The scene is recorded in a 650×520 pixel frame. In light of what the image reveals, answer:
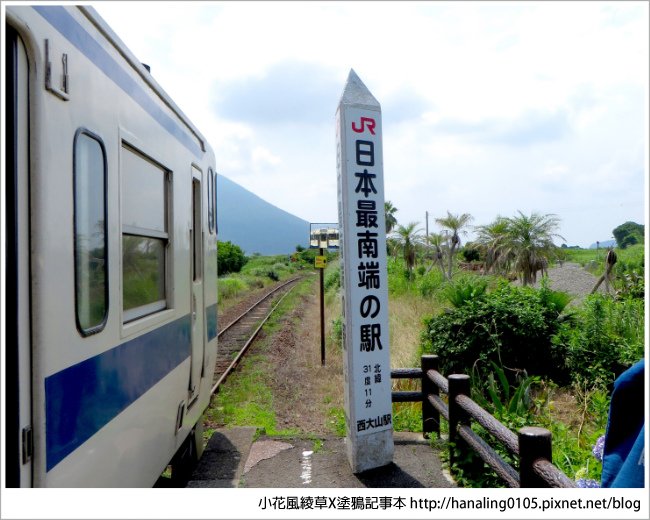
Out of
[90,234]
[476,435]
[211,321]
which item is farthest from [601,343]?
[90,234]

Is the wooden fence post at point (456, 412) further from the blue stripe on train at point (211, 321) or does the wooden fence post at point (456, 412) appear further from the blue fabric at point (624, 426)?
the blue fabric at point (624, 426)

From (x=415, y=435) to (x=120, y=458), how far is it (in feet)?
11.4

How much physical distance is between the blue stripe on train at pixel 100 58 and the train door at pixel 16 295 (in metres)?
0.29

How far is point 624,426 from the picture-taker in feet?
5.75

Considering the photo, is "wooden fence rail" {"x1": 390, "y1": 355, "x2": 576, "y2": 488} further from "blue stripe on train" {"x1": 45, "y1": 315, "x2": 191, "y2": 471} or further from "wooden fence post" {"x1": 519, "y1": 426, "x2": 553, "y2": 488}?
"blue stripe on train" {"x1": 45, "y1": 315, "x2": 191, "y2": 471}

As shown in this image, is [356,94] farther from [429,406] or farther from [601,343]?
[601,343]

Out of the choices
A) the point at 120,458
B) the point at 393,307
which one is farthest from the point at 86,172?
the point at 393,307

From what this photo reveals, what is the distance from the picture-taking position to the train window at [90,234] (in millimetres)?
2357

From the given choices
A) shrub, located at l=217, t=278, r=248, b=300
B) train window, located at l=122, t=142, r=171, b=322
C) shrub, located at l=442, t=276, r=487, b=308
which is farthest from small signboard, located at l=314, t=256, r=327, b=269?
shrub, located at l=217, t=278, r=248, b=300

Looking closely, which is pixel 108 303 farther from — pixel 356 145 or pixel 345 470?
pixel 345 470

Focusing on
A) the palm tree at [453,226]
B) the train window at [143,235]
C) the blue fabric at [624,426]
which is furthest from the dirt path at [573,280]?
the blue fabric at [624,426]

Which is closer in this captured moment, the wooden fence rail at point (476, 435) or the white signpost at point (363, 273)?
the wooden fence rail at point (476, 435)

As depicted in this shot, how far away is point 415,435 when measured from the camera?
5613 millimetres

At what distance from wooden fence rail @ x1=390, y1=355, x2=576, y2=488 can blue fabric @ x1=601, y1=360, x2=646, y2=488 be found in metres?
1.20
